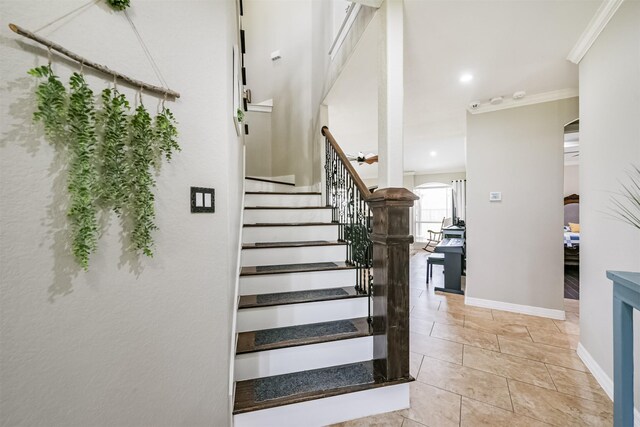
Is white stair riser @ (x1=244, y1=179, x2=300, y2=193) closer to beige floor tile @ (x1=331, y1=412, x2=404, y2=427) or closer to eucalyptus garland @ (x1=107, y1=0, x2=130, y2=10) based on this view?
eucalyptus garland @ (x1=107, y1=0, x2=130, y2=10)

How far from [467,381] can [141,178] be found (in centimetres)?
234

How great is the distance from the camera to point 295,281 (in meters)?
2.09

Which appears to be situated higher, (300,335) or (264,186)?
(264,186)

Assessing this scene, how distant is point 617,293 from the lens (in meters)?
1.06

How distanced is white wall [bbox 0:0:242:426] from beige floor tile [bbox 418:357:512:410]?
57.9 inches

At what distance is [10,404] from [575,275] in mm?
7040

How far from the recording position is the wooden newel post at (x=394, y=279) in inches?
58.8

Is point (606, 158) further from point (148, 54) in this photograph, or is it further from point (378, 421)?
point (148, 54)

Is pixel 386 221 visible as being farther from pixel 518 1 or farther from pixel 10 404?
pixel 518 1

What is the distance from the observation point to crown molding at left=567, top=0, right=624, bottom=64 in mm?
1602

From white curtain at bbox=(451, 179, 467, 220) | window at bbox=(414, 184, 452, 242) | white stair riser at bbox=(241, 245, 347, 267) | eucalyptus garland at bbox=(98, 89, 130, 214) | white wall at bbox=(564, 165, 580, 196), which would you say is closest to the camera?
eucalyptus garland at bbox=(98, 89, 130, 214)

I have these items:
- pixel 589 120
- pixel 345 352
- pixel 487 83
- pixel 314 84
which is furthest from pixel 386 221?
pixel 314 84

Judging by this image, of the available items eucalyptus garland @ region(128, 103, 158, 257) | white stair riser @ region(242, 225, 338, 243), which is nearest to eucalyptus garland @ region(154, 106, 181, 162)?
eucalyptus garland @ region(128, 103, 158, 257)

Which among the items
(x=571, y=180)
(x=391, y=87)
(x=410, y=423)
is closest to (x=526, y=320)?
(x=410, y=423)
